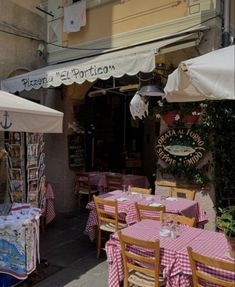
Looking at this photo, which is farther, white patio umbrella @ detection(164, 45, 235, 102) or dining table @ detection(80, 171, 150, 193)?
dining table @ detection(80, 171, 150, 193)

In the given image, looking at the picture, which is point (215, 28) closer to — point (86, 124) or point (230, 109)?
point (230, 109)

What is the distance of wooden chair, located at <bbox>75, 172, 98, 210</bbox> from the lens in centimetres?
920

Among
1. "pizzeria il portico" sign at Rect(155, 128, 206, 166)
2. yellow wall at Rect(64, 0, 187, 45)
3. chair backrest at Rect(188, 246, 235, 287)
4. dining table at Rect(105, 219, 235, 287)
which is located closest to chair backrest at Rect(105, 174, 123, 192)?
"pizzeria il portico" sign at Rect(155, 128, 206, 166)

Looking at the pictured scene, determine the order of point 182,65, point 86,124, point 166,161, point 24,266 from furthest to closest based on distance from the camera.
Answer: point 86,124, point 166,161, point 24,266, point 182,65

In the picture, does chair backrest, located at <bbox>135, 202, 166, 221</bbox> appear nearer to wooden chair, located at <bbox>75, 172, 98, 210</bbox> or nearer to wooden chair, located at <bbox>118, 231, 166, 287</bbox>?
wooden chair, located at <bbox>118, 231, 166, 287</bbox>

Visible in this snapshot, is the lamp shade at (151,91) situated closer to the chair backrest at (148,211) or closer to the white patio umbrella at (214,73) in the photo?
the chair backrest at (148,211)

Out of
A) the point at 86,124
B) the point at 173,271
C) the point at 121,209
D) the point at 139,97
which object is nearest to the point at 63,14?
the point at 86,124

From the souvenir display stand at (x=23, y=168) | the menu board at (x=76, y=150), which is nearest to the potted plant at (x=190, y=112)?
the souvenir display stand at (x=23, y=168)

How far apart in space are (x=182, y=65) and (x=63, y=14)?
6.33 meters

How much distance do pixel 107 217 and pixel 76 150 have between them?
3.66 metres

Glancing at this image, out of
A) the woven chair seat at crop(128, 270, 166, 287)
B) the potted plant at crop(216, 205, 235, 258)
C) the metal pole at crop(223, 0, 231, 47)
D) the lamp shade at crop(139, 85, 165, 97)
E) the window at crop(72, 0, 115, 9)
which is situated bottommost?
the woven chair seat at crop(128, 270, 166, 287)

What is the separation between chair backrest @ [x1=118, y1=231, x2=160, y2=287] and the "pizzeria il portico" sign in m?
3.27

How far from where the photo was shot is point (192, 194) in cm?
667

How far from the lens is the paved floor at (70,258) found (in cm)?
510
